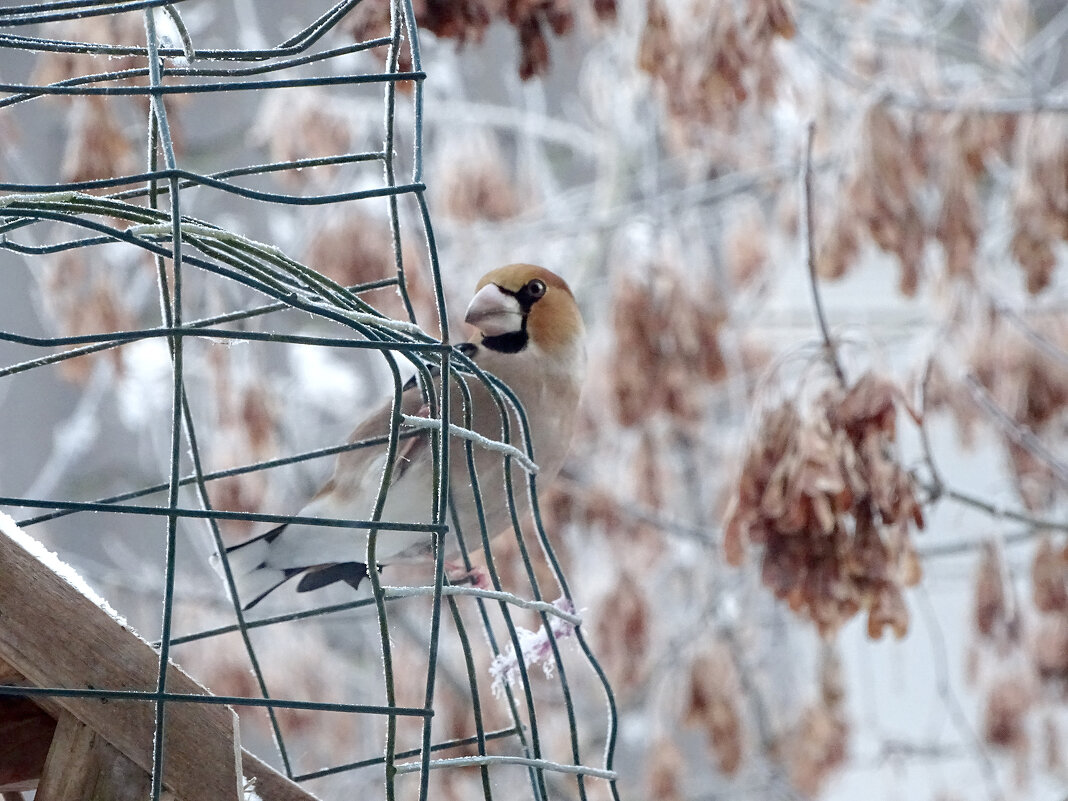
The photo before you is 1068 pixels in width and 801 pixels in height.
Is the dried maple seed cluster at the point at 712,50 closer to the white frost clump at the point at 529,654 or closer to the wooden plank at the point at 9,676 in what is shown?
the white frost clump at the point at 529,654

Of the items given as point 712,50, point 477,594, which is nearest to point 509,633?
point 477,594

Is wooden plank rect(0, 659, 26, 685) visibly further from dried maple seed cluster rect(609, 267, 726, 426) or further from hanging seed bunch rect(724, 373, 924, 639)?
dried maple seed cluster rect(609, 267, 726, 426)

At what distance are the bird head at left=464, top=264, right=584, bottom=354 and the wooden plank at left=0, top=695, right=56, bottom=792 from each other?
79cm

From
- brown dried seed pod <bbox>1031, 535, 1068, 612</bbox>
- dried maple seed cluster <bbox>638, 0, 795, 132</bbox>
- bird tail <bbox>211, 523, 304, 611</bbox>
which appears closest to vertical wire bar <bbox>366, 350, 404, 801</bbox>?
bird tail <bbox>211, 523, 304, 611</bbox>

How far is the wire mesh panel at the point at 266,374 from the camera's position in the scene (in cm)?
103

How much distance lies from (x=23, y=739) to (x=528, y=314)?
34.4 inches

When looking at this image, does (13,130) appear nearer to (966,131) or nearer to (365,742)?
(966,131)

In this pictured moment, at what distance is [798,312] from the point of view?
5336 millimetres

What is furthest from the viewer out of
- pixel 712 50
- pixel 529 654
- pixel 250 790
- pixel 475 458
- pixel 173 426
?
pixel 712 50

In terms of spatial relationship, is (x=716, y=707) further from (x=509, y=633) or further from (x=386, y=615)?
(x=386, y=615)

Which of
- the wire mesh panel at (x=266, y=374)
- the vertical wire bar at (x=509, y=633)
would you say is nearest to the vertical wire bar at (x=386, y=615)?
the wire mesh panel at (x=266, y=374)

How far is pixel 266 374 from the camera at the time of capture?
475cm

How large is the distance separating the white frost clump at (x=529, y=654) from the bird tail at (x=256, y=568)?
499 millimetres

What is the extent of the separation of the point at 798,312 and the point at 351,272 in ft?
8.51
